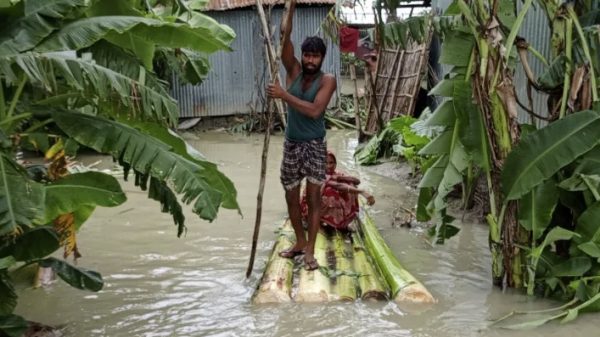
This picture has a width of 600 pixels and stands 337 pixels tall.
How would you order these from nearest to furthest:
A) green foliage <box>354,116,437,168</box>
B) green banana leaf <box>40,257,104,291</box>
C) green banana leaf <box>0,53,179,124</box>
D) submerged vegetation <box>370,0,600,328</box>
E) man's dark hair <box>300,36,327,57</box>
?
green banana leaf <box>0,53,179,124</box>, green banana leaf <box>40,257,104,291</box>, submerged vegetation <box>370,0,600,328</box>, man's dark hair <box>300,36,327,57</box>, green foliage <box>354,116,437,168</box>

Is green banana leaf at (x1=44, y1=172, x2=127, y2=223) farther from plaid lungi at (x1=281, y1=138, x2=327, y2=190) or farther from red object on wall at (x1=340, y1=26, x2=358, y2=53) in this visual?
red object on wall at (x1=340, y1=26, x2=358, y2=53)

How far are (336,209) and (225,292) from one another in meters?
1.56

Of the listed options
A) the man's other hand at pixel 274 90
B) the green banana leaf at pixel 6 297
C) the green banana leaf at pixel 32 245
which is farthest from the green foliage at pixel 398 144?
the green banana leaf at pixel 6 297

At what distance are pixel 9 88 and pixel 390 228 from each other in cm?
466

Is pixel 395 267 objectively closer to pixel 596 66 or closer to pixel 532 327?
pixel 532 327

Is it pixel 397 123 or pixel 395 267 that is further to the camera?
pixel 397 123

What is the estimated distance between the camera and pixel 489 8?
16.9 ft

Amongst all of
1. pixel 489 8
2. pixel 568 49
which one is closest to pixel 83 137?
pixel 489 8

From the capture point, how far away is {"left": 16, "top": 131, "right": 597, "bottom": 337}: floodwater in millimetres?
4820

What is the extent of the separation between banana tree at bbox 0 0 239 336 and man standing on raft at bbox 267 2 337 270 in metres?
1.03

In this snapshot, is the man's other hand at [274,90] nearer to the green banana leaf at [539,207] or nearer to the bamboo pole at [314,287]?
the bamboo pole at [314,287]

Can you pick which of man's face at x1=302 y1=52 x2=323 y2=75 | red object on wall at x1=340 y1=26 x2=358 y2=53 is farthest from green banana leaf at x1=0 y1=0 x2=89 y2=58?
red object on wall at x1=340 y1=26 x2=358 y2=53

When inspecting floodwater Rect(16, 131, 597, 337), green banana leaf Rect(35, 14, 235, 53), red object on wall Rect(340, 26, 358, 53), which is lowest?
floodwater Rect(16, 131, 597, 337)

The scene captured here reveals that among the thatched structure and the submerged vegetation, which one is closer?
the submerged vegetation
